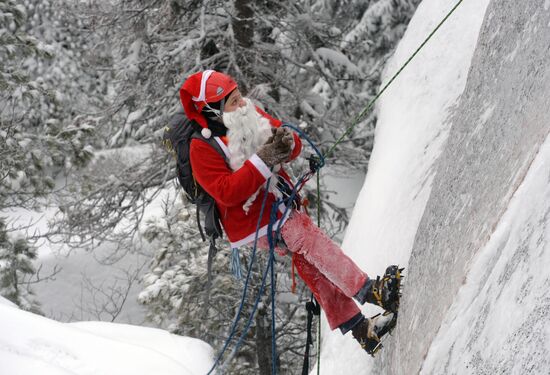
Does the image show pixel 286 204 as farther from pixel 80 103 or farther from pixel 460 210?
pixel 80 103

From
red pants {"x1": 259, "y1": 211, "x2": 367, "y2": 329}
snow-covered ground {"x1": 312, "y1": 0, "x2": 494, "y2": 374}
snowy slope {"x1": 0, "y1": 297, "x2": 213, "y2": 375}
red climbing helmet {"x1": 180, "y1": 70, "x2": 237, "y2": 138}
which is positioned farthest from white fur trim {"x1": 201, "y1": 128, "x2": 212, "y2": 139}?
snowy slope {"x1": 0, "y1": 297, "x2": 213, "y2": 375}

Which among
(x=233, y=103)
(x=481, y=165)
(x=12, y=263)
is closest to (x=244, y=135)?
(x=233, y=103)

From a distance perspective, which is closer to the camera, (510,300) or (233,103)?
(510,300)

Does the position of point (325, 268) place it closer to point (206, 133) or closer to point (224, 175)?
point (224, 175)

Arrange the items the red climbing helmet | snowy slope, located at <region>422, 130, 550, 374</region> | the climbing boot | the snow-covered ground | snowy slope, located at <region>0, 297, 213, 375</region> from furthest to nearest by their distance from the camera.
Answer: snowy slope, located at <region>0, 297, 213, 375</region>
the snow-covered ground
the red climbing helmet
the climbing boot
snowy slope, located at <region>422, 130, 550, 374</region>

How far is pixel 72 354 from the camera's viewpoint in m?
5.33

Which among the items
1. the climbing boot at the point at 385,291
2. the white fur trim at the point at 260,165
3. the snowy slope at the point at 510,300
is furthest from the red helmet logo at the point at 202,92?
the snowy slope at the point at 510,300

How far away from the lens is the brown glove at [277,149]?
11.6 ft

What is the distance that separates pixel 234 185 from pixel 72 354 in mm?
2857

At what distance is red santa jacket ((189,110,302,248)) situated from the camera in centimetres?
353

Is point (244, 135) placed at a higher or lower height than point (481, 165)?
higher

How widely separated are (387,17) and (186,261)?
8.03 meters

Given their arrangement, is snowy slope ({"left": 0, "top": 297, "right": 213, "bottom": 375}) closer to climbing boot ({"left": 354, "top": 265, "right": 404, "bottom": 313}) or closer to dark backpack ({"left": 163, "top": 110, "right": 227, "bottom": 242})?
dark backpack ({"left": 163, "top": 110, "right": 227, "bottom": 242})

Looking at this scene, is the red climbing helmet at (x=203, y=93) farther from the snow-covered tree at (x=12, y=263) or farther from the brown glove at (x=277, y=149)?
the snow-covered tree at (x=12, y=263)
